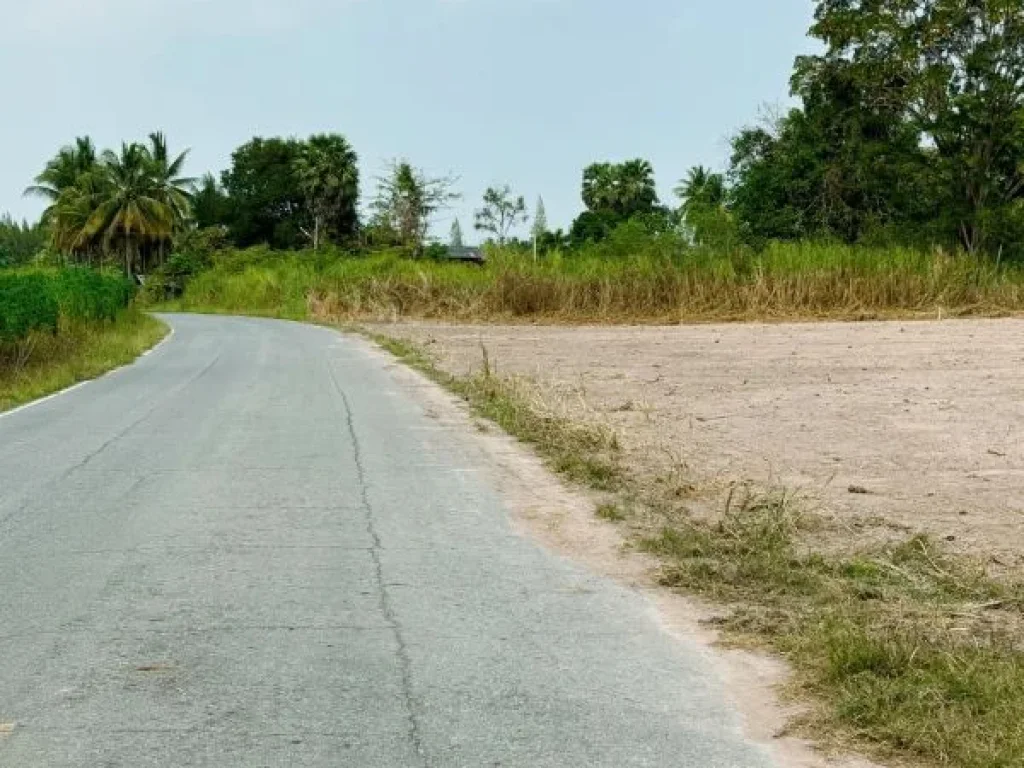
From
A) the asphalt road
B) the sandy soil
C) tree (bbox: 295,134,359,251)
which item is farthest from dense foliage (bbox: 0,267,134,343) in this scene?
tree (bbox: 295,134,359,251)

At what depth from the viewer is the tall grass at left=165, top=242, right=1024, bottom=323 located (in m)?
39.3

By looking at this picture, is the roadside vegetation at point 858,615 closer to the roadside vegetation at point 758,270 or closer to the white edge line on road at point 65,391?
the roadside vegetation at point 758,270

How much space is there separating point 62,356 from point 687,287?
76.4 feet

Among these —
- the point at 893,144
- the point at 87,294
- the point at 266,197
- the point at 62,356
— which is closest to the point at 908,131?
the point at 893,144

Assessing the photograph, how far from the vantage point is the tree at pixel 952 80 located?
1767 inches

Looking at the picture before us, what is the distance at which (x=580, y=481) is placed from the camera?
945 cm

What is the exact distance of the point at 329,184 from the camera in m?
85.1

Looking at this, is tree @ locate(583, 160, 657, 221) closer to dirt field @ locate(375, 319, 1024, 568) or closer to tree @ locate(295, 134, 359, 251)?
tree @ locate(295, 134, 359, 251)

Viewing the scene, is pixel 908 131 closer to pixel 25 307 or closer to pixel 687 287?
pixel 687 287

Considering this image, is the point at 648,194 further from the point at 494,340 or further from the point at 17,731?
the point at 17,731

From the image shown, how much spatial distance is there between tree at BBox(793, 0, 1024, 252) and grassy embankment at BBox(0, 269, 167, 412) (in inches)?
1176

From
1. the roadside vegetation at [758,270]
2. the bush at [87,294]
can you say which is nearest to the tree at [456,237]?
the roadside vegetation at [758,270]

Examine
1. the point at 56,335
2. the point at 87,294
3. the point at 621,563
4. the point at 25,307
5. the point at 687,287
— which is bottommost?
the point at 621,563

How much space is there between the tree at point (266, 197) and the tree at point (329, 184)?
92.9 inches
